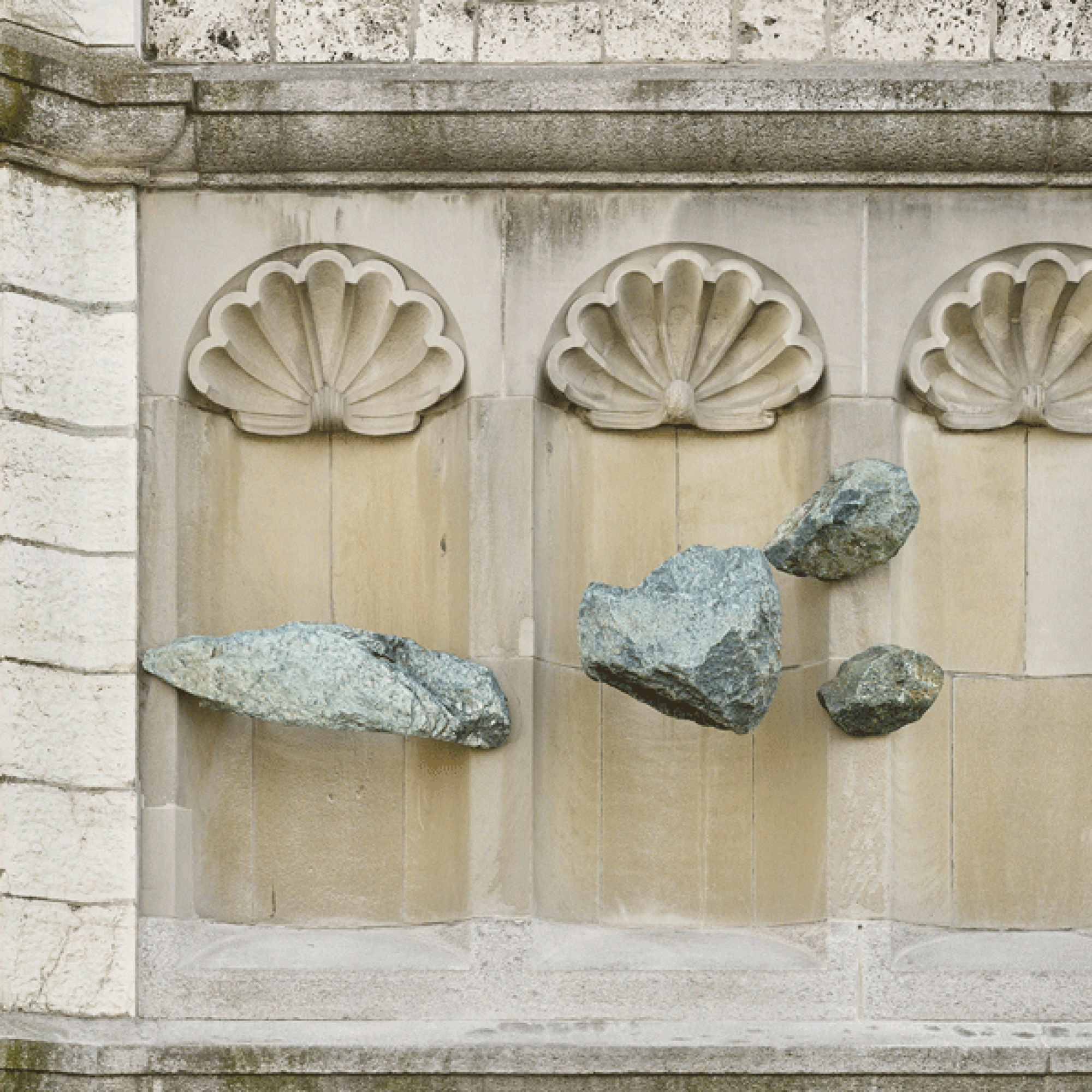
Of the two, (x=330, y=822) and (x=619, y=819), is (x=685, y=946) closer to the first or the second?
(x=619, y=819)

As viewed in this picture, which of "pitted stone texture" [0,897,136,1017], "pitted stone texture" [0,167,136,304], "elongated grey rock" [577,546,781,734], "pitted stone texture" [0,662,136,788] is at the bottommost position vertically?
"pitted stone texture" [0,897,136,1017]

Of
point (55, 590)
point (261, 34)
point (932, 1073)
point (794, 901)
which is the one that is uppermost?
point (261, 34)

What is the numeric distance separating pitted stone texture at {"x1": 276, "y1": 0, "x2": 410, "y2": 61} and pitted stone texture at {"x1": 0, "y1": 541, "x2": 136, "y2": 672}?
135 centimetres

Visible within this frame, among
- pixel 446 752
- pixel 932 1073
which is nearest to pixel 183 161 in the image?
pixel 446 752

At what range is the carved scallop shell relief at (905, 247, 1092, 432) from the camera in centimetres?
536

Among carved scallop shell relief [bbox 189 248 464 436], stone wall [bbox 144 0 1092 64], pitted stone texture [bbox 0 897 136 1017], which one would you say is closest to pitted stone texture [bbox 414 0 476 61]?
stone wall [bbox 144 0 1092 64]

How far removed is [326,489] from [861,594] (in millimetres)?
1356

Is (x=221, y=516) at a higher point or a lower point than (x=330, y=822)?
higher

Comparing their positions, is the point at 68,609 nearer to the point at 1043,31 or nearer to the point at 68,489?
the point at 68,489

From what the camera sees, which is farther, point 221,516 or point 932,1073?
point 221,516

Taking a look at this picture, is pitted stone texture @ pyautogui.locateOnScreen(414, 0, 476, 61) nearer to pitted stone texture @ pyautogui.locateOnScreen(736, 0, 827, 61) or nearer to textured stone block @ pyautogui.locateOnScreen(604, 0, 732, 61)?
textured stone block @ pyautogui.locateOnScreen(604, 0, 732, 61)

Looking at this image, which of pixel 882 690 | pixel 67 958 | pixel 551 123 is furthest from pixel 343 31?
pixel 67 958

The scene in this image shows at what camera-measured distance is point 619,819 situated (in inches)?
211

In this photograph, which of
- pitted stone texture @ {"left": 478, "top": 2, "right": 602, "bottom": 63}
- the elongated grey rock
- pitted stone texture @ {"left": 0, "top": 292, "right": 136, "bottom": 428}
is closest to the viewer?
the elongated grey rock
